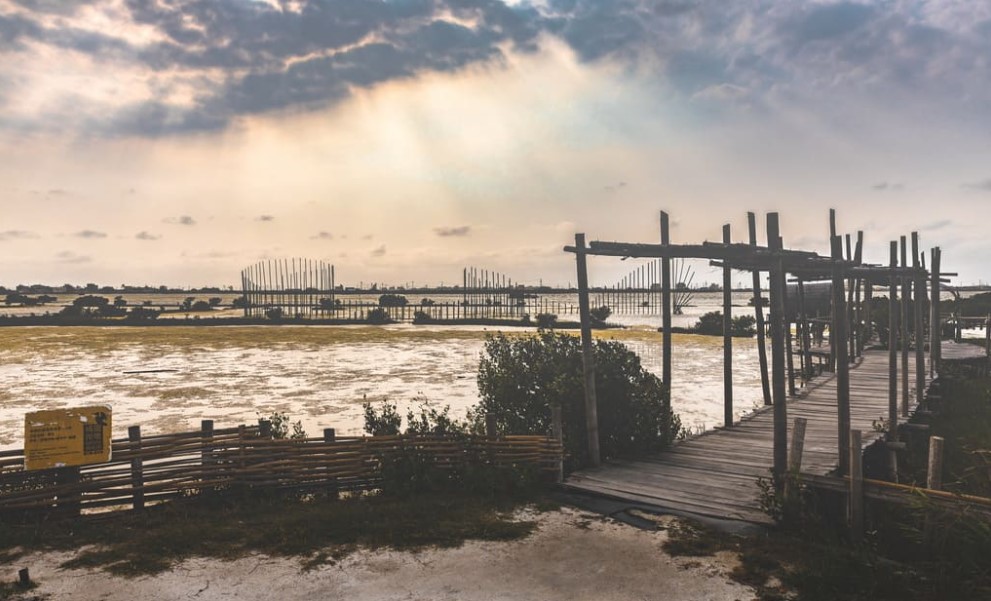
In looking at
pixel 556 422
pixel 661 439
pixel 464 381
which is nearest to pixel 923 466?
pixel 661 439

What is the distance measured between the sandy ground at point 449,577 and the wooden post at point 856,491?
6.28 ft

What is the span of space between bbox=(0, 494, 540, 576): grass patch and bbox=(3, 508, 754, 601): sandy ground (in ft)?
0.89

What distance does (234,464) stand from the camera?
998 cm

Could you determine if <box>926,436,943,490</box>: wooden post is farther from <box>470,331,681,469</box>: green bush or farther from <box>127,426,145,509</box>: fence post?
<box>127,426,145,509</box>: fence post

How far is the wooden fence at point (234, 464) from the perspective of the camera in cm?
922

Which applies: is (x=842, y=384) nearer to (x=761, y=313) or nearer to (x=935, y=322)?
(x=761, y=313)

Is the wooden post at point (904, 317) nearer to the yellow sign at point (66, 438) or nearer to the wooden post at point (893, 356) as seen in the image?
the wooden post at point (893, 356)

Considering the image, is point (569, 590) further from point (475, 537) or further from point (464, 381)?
point (464, 381)

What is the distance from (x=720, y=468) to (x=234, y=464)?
25.9 ft

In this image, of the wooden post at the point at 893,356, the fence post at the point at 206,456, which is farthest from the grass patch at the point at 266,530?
the wooden post at the point at 893,356

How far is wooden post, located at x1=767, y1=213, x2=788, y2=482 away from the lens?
9734 mm

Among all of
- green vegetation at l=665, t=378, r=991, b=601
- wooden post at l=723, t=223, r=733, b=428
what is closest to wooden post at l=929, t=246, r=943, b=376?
wooden post at l=723, t=223, r=733, b=428

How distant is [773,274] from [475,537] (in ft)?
22.5

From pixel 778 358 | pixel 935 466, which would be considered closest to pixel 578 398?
pixel 778 358
